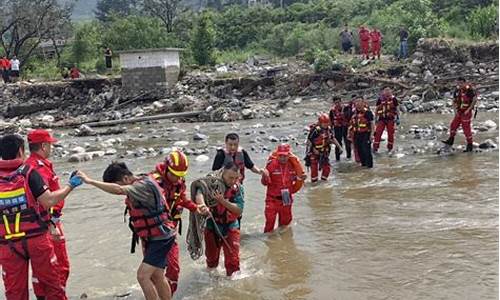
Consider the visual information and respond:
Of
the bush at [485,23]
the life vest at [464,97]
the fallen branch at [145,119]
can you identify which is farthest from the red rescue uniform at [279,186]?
the bush at [485,23]

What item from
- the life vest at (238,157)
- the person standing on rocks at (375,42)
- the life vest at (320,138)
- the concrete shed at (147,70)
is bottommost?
the life vest at (320,138)

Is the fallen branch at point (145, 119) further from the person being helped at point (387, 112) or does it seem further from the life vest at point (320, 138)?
the life vest at point (320, 138)

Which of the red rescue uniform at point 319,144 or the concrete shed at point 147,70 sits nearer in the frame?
the red rescue uniform at point 319,144

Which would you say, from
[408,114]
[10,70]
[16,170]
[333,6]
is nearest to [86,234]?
[16,170]

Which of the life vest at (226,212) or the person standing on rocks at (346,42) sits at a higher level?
the person standing on rocks at (346,42)

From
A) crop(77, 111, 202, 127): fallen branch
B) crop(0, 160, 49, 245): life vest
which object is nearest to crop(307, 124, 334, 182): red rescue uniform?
crop(0, 160, 49, 245): life vest

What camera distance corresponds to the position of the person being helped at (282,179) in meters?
8.16

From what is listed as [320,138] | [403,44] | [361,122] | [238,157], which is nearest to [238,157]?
[238,157]

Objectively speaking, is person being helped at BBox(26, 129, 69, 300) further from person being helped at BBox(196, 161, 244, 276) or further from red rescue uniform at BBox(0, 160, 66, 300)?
person being helped at BBox(196, 161, 244, 276)

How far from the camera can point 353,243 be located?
7.82m

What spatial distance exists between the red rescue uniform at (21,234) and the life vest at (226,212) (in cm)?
178

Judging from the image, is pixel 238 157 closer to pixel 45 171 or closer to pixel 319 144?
pixel 45 171

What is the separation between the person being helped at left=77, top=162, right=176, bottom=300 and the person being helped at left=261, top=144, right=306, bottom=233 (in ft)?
9.29

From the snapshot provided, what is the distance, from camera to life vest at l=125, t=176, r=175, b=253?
17.3ft
